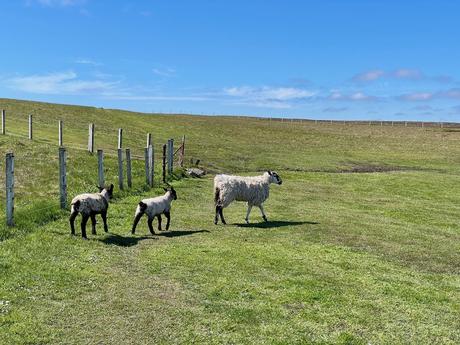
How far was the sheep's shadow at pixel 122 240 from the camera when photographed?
49.5 ft

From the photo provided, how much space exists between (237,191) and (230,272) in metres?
7.31

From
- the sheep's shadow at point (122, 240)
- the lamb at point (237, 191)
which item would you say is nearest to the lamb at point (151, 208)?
the sheep's shadow at point (122, 240)

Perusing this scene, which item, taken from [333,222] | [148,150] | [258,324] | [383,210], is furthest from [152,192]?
[258,324]

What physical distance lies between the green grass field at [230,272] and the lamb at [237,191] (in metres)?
0.77

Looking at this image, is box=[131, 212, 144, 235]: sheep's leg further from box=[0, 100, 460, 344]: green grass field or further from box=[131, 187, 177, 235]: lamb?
box=[0, 100, 460, 344]: green grass field

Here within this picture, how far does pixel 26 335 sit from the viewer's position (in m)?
8.46

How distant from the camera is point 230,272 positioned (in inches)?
494

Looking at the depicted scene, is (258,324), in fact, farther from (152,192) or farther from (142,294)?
(152,192)

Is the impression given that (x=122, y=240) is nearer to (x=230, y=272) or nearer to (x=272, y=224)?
(x=230, y=272)

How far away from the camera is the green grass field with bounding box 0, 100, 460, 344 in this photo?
30.0 feet

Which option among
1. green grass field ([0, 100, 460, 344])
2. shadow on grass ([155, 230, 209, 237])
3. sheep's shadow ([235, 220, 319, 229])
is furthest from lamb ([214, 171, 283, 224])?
shadow on grass ([155, 230, 209, 237])

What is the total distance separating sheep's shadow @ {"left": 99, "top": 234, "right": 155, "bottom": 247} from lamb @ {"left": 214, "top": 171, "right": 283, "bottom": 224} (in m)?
3.89

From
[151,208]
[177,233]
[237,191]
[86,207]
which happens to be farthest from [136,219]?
[237,191]

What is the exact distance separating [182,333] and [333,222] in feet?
41.5
